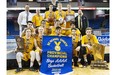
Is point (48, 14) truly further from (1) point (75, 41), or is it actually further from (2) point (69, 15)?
(1) point (75, 41)

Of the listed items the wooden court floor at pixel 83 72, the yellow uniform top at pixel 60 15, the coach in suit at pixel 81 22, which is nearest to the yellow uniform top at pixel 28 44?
the wooden court floor at pixel 83 72

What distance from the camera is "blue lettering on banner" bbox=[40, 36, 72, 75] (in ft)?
8.04

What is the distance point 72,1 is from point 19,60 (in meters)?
0.92

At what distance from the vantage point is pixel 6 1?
7.68 ft

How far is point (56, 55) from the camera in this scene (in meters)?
2.45

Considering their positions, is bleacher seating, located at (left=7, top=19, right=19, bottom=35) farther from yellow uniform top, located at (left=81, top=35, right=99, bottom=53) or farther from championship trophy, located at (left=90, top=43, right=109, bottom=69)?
championship trophy, located at (left=90, top=43, right=109, bottom=69)

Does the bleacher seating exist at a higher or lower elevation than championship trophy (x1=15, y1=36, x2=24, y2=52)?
higher

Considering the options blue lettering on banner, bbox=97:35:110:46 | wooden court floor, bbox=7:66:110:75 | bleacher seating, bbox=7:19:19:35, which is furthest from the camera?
blue lettering on banner, bbox=97:35:110:46

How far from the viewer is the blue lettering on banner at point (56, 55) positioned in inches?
Result: 96.4

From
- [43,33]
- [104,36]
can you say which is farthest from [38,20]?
[104,36]

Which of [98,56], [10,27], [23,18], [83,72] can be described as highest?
[23,18]

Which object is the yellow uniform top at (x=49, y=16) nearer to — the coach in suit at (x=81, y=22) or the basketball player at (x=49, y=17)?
the basketball player at (x=49, y=17)

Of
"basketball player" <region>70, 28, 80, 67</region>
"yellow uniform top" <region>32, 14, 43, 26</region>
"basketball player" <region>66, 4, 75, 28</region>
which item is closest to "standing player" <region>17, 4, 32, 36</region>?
"yellow uniform top" <region>32, 14, 43, 26</region>

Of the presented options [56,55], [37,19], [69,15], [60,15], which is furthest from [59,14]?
[56,55]
